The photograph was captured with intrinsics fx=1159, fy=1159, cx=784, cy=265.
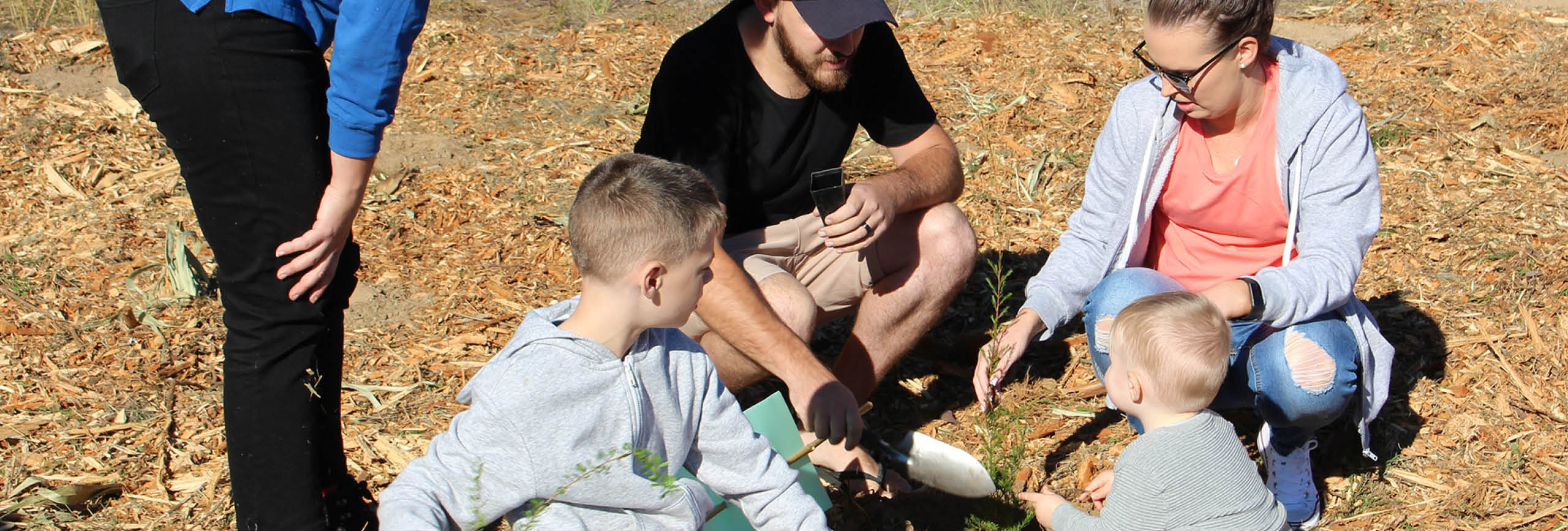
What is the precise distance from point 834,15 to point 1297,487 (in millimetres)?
1756

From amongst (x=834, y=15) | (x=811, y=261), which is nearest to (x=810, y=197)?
(x=811, y=261)

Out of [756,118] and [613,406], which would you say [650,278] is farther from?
[756,118]

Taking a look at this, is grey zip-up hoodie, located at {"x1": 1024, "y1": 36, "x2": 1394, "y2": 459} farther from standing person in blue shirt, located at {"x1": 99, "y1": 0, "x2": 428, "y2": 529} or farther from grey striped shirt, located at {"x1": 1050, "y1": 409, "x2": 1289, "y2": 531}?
standing person in blue shirt, located at {"x1": 99, "y1": 0, "x2": 428, "y2": 529}

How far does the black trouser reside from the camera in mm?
2248

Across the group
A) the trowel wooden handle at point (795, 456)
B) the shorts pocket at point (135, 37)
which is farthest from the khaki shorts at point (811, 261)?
the shorts pocket at point (135, 37)

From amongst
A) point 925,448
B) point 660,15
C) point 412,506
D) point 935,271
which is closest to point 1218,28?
point 935,271

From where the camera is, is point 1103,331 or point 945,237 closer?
point 1103,331

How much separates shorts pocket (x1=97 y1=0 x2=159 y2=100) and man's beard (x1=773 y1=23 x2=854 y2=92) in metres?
1.56

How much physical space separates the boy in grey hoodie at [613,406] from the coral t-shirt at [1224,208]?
59.7 inches

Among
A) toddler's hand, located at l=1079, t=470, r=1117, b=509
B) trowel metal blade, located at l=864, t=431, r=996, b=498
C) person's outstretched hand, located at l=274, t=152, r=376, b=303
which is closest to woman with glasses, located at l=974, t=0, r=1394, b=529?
toddler's hand, located at l=1079, t=470, r=1117, b=509

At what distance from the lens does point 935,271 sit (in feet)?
11.4

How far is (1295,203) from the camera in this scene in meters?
3.02

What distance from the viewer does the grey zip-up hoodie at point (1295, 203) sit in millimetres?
2898

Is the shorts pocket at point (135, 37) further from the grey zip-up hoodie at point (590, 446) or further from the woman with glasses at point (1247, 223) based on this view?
the woman with glasses at point (1247, 223)
